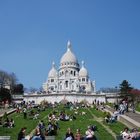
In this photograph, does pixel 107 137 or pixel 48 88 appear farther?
pixel 48 88

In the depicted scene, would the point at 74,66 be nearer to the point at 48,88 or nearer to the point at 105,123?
the point at 48,88

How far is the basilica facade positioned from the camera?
170250 mm

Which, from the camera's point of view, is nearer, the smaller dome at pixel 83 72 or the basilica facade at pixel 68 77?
the basilica facade at pixel 68 77

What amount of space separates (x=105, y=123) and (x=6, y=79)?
4300 inches

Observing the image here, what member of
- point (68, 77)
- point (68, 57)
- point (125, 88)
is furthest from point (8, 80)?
point (125, 88)

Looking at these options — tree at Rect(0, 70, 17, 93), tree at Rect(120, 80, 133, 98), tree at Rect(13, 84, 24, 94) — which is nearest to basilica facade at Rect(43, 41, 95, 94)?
tree at Rect(13, 84, 24, 94)

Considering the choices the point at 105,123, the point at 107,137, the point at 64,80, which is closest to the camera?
the point at 107,137

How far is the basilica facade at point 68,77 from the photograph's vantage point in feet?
559

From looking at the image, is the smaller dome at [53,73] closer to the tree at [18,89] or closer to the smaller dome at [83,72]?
the smaller dome at [83,72]

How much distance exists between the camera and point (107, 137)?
3128 centimetres

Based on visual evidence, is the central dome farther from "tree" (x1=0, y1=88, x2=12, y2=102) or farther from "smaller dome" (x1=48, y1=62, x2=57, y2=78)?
"tree" (x1=0, y1=88, x2=12, y2=102)

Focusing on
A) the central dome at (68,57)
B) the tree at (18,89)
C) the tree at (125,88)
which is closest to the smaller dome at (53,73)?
the central dome at (68,57)

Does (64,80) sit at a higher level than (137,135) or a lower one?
higher

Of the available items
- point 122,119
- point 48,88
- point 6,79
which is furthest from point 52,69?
point 122,119
